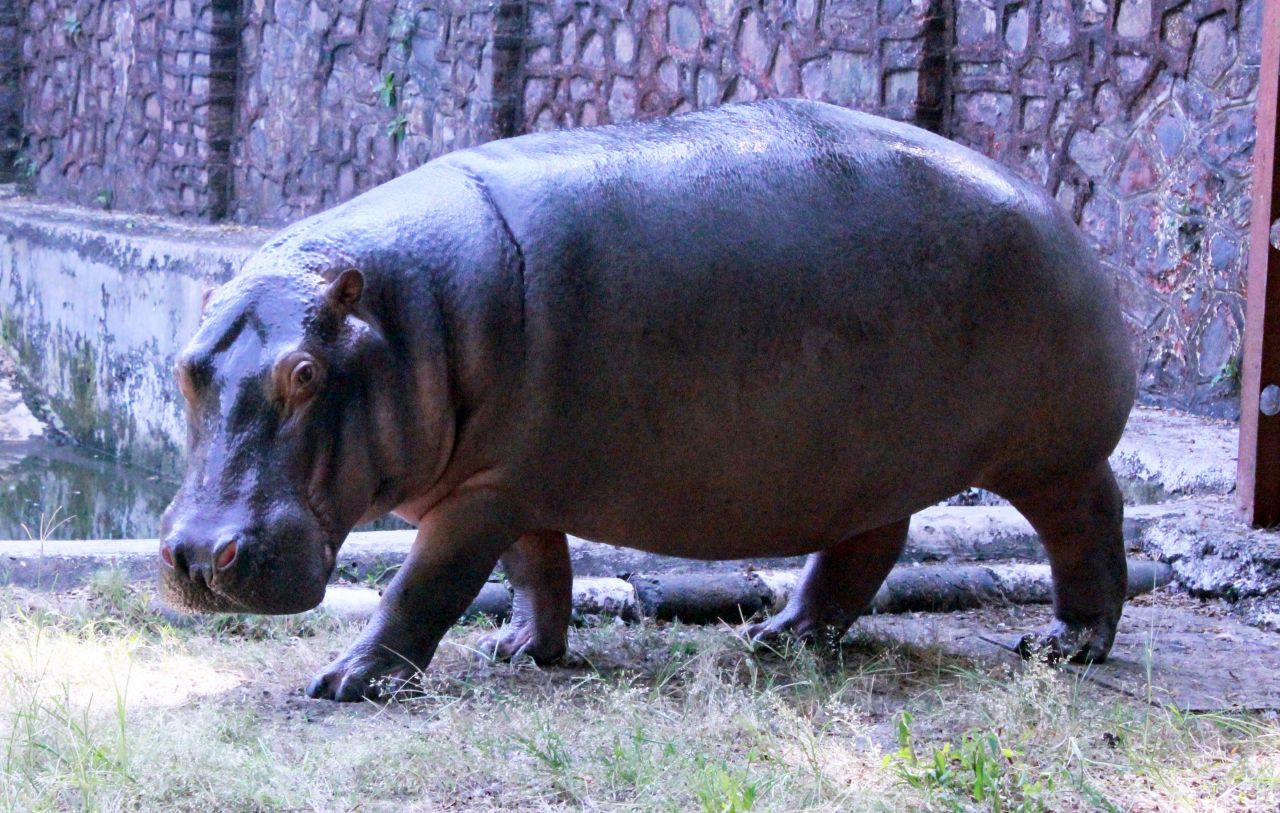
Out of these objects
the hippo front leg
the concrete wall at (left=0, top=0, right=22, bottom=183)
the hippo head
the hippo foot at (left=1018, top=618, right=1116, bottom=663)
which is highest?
the hippo head

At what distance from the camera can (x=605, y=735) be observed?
2938 millimetres

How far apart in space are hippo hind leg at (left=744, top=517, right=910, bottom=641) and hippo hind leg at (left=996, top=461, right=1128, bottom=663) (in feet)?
1.14

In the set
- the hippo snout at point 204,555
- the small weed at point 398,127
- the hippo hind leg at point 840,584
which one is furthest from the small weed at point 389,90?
the hippo snout at point 204,555

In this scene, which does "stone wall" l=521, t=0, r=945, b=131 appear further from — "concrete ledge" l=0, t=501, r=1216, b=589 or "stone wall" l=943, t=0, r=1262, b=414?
"concrete ledge" l=0, t=501, r=1216, b=589

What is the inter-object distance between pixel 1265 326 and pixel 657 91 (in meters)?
4.90

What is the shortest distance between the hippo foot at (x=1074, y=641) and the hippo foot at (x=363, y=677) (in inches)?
57.9

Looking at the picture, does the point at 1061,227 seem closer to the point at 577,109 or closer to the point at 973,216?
the point at 973,216

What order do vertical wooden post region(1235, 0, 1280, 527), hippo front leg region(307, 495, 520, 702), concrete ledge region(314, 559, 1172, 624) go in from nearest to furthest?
hippo front leg region(307, 495, 520, 702)
concrete ledge region(314, 559, 1172, 624)
vertical wooden post region(1235, 0, 1280, 527)

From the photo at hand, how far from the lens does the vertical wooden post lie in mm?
4711

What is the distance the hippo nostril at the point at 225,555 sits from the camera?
284 cm

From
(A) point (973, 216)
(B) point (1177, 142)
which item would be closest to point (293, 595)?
(A) point (973, 216)

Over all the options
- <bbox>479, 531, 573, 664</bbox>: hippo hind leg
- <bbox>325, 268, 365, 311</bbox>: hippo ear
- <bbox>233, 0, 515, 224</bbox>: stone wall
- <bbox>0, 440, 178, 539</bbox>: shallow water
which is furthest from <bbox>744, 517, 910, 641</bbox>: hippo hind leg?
<bbox>233, 0, 515, 224</bbox>: stone wall

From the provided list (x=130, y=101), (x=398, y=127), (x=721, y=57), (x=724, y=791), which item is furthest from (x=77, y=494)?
(x=724, y=791)

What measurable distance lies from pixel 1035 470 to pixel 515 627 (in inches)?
49.1
